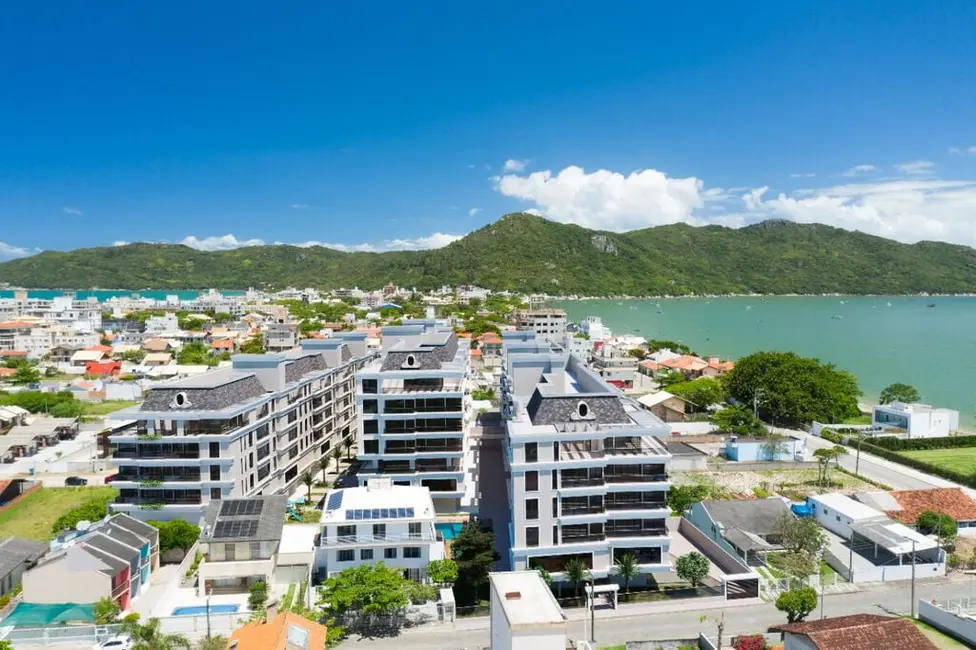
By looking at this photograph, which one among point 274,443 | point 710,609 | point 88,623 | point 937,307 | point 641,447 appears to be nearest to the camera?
point 88,623

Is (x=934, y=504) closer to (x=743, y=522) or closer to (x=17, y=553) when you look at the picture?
(x=743, y=522)

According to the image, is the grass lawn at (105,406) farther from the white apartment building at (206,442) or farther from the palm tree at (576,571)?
the palm tree at (576,571)

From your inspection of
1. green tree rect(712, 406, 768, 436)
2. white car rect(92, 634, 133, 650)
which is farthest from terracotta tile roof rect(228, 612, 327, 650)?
green tree rect(712, 406, 768, 436)

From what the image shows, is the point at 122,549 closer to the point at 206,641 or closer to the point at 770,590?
the point at 206,641

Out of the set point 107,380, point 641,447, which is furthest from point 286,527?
point 107,380

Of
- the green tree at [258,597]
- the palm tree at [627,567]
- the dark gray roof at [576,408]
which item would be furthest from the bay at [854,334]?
the green tree at [258,597]

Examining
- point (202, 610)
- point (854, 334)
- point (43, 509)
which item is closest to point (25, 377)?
point (43, 509)

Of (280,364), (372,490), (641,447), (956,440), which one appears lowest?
(956,440)

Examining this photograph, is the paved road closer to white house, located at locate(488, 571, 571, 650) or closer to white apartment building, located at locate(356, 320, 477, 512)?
white house, located at locate(488, 571, 571, 650)
